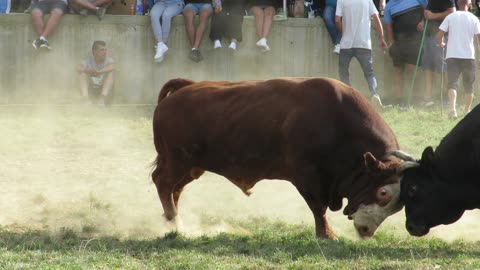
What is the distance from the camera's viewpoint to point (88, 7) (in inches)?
603

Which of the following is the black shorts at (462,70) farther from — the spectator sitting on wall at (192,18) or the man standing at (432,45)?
the spectator sitting on wall at (192,18)

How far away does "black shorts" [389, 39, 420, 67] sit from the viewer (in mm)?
15609

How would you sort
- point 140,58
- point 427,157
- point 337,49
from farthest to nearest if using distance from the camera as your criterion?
point 337,49 < point 140,58 < point 427,157

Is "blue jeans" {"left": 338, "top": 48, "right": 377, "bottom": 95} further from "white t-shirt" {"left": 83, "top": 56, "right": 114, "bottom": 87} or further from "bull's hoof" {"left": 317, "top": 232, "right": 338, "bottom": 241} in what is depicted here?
"bull's hoof" {"left": 317, "top": 232, "right": 338, "bottom": 241}

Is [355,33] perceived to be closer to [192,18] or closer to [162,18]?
[192,18]

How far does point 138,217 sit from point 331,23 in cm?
778

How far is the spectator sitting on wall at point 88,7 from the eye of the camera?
15.3 metres

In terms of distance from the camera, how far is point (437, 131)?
12.9 meters

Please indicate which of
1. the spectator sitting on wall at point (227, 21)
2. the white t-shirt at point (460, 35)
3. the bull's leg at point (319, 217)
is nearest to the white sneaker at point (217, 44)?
the spectator sitting on wall at point (227, 21)

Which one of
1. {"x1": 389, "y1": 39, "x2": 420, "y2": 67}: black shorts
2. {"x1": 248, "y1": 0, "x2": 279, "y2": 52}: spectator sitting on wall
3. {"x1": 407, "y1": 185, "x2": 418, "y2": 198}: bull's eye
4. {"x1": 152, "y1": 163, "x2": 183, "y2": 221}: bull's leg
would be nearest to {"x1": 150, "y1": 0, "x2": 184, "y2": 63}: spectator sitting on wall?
{"x1": 248, "y1": 0, "x2": 279, "y2": 52}: spectator sitting on wall

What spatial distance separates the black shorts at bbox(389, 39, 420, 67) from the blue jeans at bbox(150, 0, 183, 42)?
3.73 meters

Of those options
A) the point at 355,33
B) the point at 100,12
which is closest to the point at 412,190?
the point at 355,33

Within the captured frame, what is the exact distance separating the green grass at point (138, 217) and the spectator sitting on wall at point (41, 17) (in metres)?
1.53

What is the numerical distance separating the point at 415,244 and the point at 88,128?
6.74 m
